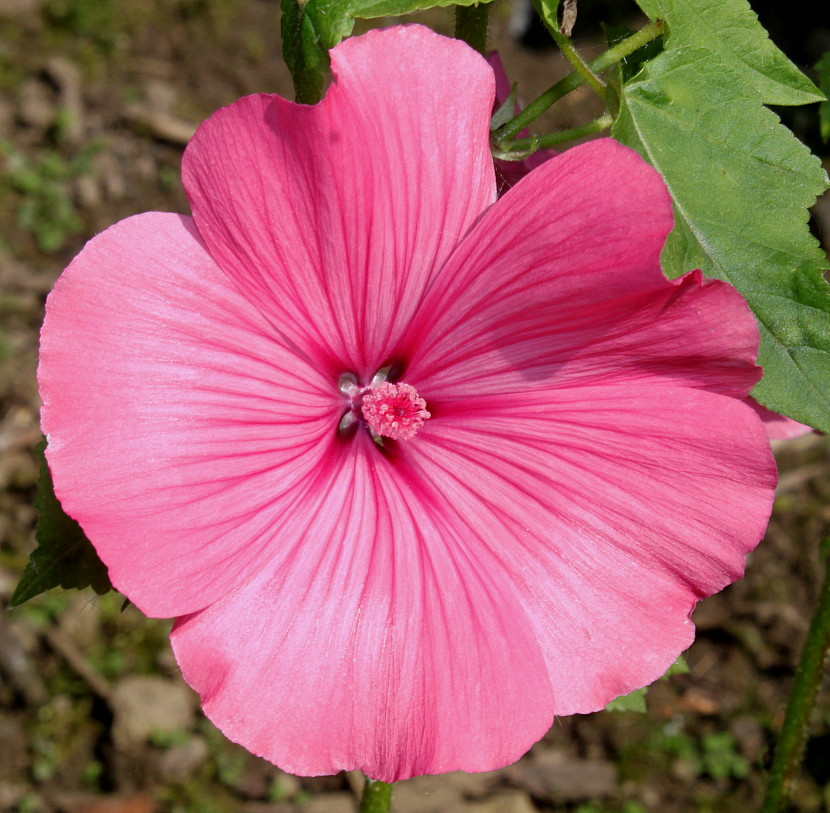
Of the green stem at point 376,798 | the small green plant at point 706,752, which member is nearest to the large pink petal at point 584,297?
the green stem at point 376,798

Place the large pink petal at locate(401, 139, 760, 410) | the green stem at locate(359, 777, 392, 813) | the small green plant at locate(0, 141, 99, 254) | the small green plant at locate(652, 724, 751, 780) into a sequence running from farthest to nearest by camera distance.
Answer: the small green plant at locate(0, 141, 99, 254), the small green plant at locate(652, 724, 751, 780), the green stem at locate(359, 777, 392, 813), the large pink petal at locate(401, 139, 760, 410)

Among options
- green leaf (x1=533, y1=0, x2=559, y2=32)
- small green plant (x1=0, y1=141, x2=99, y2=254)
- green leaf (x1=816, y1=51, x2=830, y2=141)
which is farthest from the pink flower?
small green plant (x1=0, y1=141, x2=99, y2=254)

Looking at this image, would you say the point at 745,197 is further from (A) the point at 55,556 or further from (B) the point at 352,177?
(A) the point at 55,556

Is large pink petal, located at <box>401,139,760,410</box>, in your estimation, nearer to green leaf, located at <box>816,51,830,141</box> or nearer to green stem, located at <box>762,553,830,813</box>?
green leaf, located at <box>816,51,830,141</box>

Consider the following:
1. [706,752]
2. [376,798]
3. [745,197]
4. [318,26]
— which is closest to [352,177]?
[318,26]

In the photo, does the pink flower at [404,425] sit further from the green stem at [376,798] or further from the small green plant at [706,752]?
the small green plant at [706,752]

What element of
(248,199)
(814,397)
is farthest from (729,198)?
(248,199)

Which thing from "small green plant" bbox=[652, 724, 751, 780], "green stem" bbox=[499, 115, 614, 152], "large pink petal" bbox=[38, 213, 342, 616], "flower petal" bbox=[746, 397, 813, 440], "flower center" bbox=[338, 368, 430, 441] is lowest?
"small green plant" bbox=[652, 724, 751, 780]

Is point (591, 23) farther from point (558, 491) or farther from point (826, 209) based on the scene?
point (558, 491)
